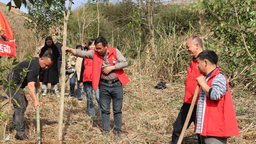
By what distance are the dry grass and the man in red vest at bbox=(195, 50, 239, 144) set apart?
1.43 m

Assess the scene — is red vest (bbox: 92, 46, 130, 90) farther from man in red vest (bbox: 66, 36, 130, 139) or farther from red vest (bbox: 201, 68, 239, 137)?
red vest (bbox: 201, 68, 239, 137)

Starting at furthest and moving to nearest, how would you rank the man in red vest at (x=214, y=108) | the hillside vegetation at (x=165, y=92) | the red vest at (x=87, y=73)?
1. the red vest at (x=87, y=73)
2. the hillside vegetation at (x=165, y=92)
3. the man in red vest at (x=214, y=108)

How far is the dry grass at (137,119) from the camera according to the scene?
368cm

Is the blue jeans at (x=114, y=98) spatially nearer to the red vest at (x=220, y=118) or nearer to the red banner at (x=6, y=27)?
the red vest at (x=220, y=118)

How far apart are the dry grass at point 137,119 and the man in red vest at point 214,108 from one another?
143cm

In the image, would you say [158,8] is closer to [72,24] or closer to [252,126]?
[72,24]

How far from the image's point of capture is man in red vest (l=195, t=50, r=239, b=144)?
219 cm

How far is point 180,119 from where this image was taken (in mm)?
2943

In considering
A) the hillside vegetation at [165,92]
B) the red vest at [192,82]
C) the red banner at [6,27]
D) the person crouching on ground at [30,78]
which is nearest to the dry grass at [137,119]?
the hillside vegetation at [165,92]

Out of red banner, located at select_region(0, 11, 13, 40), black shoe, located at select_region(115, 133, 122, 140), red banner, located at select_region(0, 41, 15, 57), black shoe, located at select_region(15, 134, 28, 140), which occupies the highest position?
red banner, located at select_region(0, 11, 13, 40)

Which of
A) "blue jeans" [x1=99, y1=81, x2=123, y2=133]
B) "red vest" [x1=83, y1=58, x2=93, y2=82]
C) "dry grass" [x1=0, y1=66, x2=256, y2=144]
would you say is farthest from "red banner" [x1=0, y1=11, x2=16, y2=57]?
"blue jeans" [x1=99, y1=81, x2=123, y2=133]

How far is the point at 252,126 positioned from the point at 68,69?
4.69m

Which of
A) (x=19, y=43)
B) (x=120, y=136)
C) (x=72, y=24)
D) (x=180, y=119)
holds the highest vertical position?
(x=72, y=24)

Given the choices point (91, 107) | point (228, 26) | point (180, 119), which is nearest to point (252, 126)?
point (180, 119)
